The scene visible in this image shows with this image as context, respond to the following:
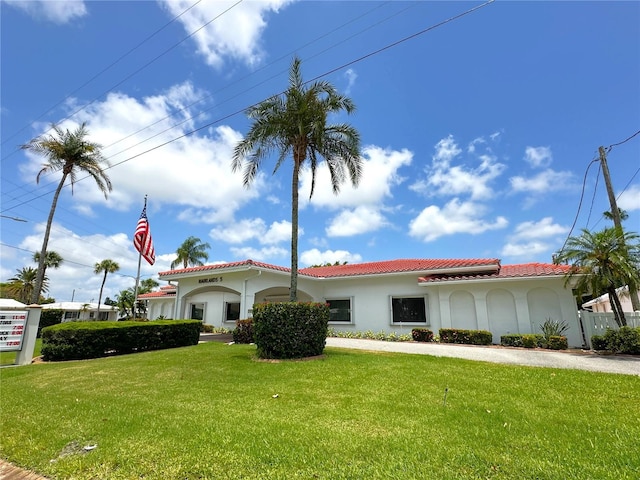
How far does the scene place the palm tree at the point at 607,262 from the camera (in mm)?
A: 10844

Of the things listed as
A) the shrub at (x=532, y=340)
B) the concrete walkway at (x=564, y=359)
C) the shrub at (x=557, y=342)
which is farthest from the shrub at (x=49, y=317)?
the shrub at (x=557, y=342)

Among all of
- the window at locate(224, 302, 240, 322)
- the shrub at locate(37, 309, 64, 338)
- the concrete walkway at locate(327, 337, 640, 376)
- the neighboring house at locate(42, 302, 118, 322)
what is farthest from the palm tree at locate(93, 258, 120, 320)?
the concrete walkway at locate(327, 337, 640, 376)

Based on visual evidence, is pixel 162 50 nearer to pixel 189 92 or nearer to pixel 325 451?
pixel 189 92

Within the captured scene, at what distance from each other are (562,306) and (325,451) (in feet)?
47.0

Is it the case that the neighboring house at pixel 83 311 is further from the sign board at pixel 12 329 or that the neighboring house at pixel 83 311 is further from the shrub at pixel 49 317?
the sign board at pixel 12 329

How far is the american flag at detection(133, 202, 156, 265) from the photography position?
57.0ft

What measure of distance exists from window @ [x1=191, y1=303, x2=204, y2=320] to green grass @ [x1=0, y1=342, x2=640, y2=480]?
19812 mm

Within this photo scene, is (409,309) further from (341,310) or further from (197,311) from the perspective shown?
(197,311)

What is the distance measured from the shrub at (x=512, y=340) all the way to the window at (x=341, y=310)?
8.19 m

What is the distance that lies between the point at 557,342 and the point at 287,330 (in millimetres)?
10531

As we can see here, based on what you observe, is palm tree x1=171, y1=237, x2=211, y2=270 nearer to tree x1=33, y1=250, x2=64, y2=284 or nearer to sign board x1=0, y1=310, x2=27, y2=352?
tree x1=33, y1=250, x2=64, y2=284

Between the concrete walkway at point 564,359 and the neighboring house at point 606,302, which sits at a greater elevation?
the neighboring house at point 606,302

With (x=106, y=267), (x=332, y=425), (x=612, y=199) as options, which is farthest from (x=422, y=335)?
(x=106, y=267)

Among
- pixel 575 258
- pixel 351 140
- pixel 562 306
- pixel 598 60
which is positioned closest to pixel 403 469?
pixel 351 140
